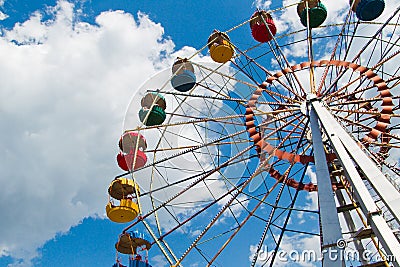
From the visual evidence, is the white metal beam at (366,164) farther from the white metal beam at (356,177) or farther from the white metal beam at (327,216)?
the white metal beam at (327,216)

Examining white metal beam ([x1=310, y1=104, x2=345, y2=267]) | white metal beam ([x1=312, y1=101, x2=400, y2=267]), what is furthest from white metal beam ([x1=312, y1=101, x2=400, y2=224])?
white metal beam ([x1=310, y1=104, x2=345, y2=267])

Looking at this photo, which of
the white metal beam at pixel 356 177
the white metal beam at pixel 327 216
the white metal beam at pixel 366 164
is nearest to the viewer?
the white metal beam at pixel 356 177

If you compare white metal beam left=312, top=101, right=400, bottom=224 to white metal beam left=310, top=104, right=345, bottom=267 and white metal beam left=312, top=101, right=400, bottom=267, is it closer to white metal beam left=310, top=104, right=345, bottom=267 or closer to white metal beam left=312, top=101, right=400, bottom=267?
white metal beam left=312, top=101, right=400, bottom=267

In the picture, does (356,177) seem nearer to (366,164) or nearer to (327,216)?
(366,164)

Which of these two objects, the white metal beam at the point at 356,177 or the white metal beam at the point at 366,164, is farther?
the white metal beam at the point at 366,164

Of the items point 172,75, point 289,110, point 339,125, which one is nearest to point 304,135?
point 289,110

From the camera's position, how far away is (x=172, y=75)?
14484mm

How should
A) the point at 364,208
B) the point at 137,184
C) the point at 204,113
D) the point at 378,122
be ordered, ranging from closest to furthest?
the point at 364,208, the point at 378,122, the point at 137,184, the point at 204,113

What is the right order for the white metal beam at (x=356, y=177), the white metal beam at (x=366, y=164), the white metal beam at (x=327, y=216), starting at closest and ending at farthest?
the white metal beam at (x=356, y=177)
the white metal beam at (x=366, y=164)
the white metal beam at (x=327, y=216)

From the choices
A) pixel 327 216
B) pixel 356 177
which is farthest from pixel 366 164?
pixel 327 216

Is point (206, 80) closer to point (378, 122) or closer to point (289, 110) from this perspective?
point (289, 110)

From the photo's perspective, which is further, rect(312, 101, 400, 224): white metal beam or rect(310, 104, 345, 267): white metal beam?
rect(310, 104, 345, 267): white metal beam

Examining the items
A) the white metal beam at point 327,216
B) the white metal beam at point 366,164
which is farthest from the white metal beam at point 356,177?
the white metal beam at point 327,216

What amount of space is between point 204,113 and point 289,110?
3.61m
